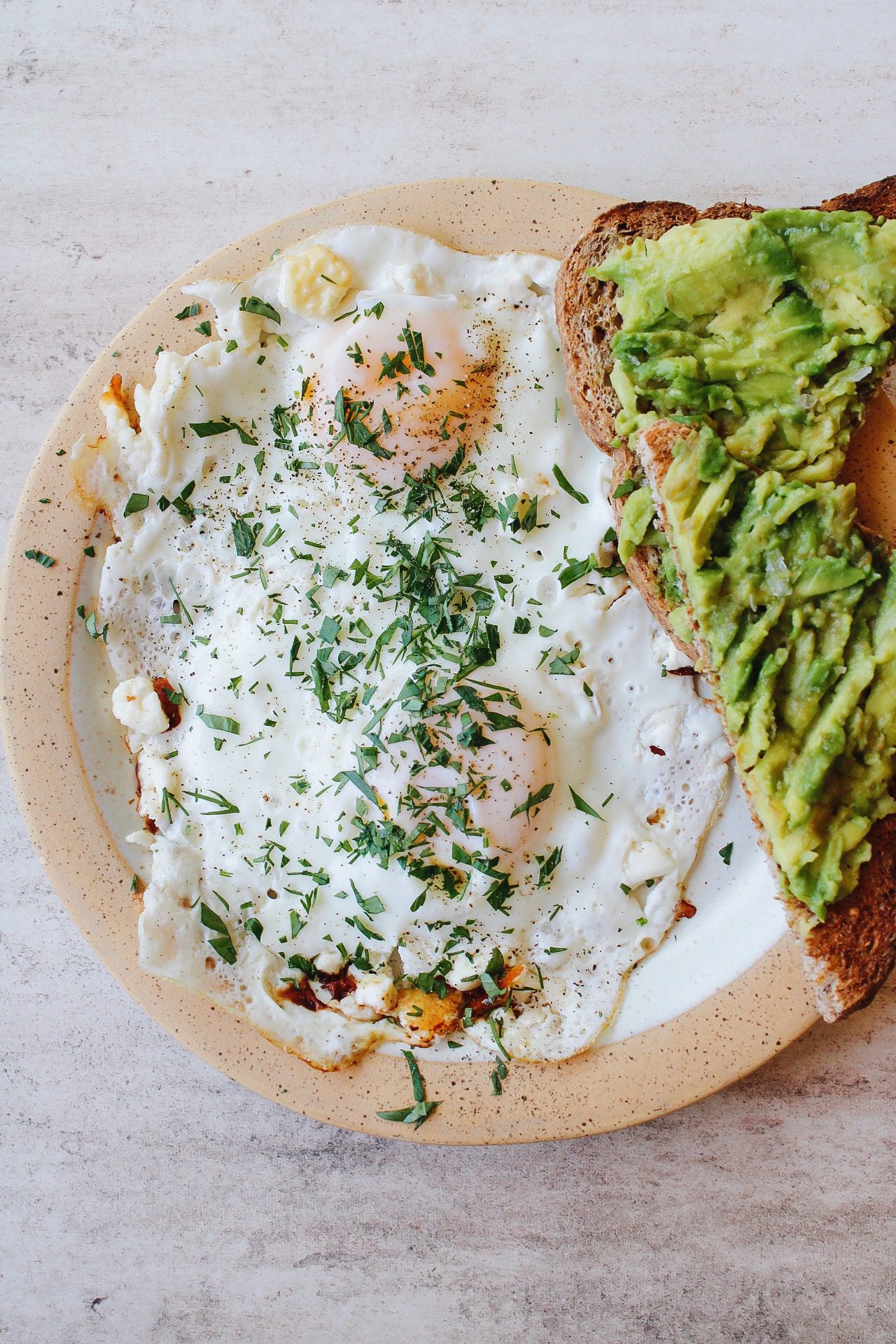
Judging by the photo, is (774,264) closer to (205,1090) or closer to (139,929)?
(139,929)

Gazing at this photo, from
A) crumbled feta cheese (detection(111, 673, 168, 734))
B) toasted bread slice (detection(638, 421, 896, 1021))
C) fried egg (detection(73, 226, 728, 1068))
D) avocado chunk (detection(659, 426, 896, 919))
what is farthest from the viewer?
crumbled feta cheese (detection(111, 673, 168, 734))

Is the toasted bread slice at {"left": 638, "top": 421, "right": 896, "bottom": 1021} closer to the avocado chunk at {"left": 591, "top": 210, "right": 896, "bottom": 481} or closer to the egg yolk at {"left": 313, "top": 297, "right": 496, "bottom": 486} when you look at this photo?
the avocado chunk at {"left": 591, "top": 210, "right": 896, "bottom": 481}

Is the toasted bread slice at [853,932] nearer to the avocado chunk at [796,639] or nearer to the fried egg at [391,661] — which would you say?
the avocado chunk at [796,639]

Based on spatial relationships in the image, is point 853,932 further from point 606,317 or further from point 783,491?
point 606,317

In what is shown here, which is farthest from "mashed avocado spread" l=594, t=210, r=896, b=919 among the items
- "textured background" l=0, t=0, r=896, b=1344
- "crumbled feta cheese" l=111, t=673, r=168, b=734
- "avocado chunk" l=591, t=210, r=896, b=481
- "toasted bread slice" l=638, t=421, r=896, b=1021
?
"crumbled feta cheese" l=111, t=673, r=168, b=734

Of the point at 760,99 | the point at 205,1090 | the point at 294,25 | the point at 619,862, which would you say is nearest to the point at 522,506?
the point at 619,862
